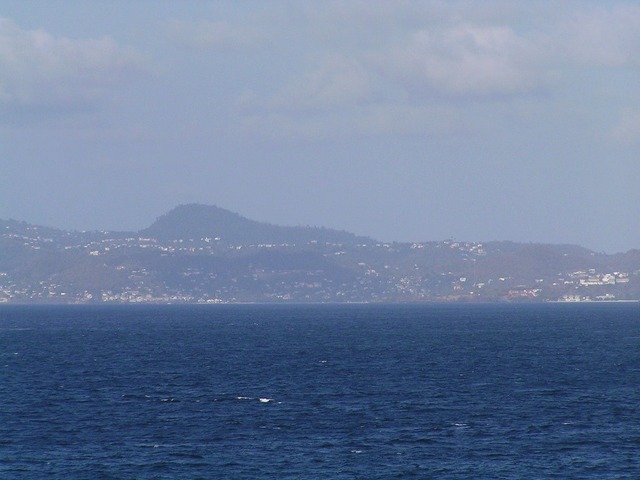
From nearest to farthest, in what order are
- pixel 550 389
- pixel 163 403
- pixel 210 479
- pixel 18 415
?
1. pixel 210 479
2. pixel 18 415
3. pixel 163 403
4. pixel 550 389

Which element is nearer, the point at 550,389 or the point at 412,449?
the point at 412,449

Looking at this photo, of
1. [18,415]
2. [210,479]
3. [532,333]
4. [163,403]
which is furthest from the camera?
[532,333]

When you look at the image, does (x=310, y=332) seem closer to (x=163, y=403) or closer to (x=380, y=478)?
(x=163, y=403)

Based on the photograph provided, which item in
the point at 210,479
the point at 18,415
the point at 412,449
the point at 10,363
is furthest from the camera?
the point at 10,363

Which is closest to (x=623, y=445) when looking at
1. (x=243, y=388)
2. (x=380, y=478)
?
(x=380, y=478)

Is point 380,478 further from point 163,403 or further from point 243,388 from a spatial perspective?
point 243,388

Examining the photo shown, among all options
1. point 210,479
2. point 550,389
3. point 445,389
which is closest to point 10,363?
point 445,389
